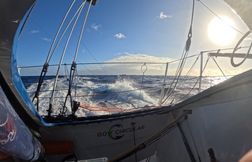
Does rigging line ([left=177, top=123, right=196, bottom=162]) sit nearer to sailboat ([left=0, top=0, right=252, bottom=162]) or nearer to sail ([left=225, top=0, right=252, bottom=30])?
sailboat ([left=0, top=0, right=252, bottom=162])

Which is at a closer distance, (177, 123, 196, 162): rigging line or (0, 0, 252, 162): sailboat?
(0, 0, 252, 162): sailboat

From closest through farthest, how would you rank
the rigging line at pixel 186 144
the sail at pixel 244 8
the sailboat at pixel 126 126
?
the sailboat at pixel 126 126, the sail at pixel 244 8, the rigging line at pixel 186 144

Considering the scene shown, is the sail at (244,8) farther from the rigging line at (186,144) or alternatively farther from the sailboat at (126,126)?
the rigging line at (186,144)

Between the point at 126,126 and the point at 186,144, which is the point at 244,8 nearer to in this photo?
the point at 186,144

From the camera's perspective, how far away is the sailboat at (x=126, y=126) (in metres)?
1.59

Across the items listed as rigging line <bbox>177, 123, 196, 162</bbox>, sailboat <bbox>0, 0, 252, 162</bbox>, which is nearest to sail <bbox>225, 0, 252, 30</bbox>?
sailboat <bbox>0, 0, 252, 162</bbox>

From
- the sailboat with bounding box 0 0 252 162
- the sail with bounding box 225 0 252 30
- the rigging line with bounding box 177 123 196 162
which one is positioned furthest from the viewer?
the rigging line with bounding box 177 123 196 162

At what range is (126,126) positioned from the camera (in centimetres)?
331

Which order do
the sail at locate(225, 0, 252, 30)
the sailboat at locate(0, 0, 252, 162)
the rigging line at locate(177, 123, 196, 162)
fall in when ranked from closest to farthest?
the sailboat at locate(0, 0, 252, 162), the sail at locate(225, 0, 252, 30), the rigging line at locate(177, 123, 196, 162)

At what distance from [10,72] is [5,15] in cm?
56

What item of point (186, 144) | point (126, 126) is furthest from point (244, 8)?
point (126, 126)

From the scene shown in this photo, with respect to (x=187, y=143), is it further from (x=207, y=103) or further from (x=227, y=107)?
(x=227, y=107)

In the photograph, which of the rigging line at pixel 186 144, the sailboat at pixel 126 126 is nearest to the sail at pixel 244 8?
the sailboat at pixel 126 126

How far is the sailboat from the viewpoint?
1591mm
